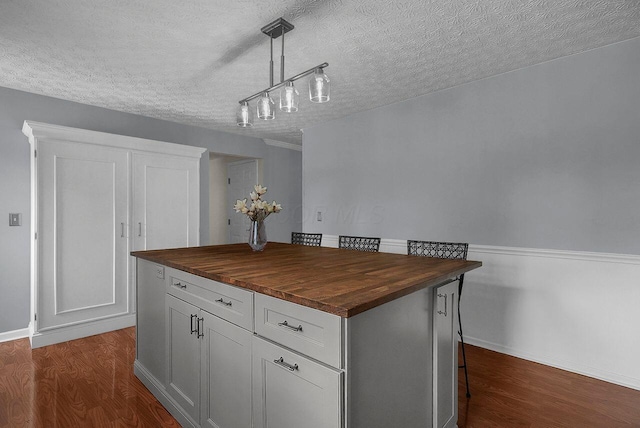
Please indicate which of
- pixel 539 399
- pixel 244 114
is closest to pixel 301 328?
pixel 244 114

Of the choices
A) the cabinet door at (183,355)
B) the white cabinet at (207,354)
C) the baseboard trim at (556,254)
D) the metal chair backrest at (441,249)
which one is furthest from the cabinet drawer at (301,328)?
the baseboard trim at (556,254)

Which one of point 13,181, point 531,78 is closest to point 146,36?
point 13,181

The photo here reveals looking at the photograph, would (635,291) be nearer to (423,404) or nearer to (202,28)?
(423,404)

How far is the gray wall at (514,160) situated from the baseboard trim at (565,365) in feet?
2.98

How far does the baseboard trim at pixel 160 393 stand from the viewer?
186cm

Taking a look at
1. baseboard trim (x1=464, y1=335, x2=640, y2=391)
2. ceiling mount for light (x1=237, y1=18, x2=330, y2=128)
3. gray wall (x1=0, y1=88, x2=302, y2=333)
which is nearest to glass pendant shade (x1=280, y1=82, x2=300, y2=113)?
ceiling mount for light (x1=237, y1=18, x2=330, y2=128)

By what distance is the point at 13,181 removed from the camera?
3.18 metres

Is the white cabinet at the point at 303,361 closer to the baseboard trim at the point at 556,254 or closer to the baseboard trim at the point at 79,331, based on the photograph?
the baseboard trim at the point at 556,254

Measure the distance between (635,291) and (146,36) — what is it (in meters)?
3.84

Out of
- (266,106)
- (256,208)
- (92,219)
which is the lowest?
(92,219)

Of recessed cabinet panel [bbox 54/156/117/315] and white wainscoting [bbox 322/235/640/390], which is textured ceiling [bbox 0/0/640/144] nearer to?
recessed cabinet panel [bbox 54/156/117/315]

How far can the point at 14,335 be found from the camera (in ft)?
10.5

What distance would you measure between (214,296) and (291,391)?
66 centimetres

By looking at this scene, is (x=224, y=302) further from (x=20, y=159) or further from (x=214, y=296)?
(x=20, y=159)
